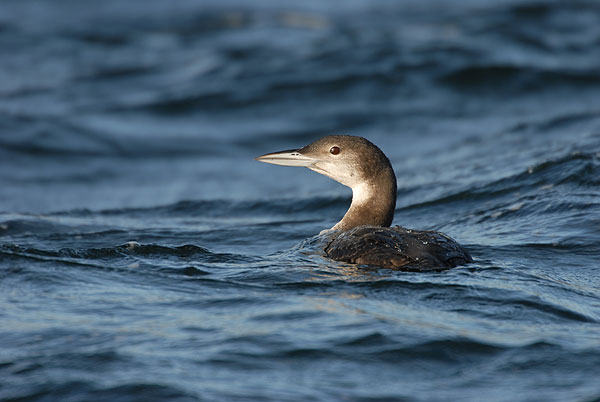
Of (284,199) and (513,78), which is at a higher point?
(513,78)

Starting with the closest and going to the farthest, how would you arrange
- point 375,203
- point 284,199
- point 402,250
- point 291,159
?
point 402,250
point 375,203
point 291,159
point 284,199

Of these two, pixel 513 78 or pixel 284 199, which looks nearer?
pixel 284 199

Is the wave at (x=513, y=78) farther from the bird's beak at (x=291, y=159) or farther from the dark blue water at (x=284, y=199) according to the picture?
the bird's beak at (x=291, y=159)

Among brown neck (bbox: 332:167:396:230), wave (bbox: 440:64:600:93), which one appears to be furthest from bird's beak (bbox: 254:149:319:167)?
wave (bbox: 440:64:600:93)

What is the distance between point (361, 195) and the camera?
6699 mm

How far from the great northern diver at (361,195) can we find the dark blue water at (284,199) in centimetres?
20

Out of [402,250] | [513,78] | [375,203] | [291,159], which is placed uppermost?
[513,78]

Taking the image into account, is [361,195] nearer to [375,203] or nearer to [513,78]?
[375,203]

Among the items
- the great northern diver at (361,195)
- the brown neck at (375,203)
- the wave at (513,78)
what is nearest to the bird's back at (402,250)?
the great northern diver at (361,195)

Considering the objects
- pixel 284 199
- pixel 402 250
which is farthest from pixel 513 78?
pixel 402 250

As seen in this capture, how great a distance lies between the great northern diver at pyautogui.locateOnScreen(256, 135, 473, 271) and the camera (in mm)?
5535

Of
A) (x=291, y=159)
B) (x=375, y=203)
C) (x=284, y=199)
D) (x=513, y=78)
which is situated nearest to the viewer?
(x=375, y=203)

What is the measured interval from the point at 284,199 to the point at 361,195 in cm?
330

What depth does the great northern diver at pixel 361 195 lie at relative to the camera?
5535mm
